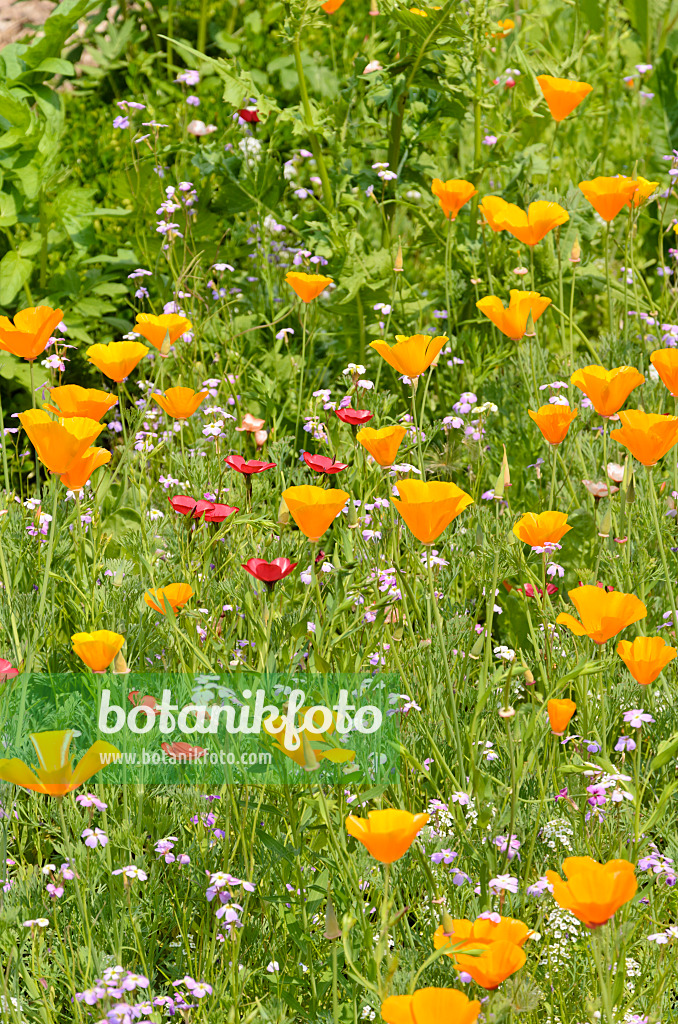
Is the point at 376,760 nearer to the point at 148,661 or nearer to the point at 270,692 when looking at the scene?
the point at 270,692

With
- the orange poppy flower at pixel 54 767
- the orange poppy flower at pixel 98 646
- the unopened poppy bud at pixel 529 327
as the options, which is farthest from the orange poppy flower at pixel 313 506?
the unopened poppy bud at pixel 529 327

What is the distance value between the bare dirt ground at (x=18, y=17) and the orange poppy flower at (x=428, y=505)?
3.88 metres

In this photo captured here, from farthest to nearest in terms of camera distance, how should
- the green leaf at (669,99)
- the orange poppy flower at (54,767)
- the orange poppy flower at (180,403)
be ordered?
the green leaf at (669,99) < the orange poppy flower at (180,403) < the orange poppy flower at (54,767)

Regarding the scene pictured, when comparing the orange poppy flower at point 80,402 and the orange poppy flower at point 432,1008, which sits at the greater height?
the orange poppy flower at point 80,402

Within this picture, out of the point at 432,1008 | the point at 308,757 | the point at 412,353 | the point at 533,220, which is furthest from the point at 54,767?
the point at 533,220

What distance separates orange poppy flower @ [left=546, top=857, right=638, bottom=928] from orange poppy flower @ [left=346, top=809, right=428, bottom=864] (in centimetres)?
19

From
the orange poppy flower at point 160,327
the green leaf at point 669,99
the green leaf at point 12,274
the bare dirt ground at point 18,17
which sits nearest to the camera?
the orange poppy flower at point 160,327

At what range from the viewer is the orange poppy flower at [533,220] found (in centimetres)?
255

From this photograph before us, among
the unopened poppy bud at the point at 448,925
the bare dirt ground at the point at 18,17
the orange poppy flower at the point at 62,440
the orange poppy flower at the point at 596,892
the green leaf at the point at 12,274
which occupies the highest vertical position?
the bare dirt ground at the point at 18,17

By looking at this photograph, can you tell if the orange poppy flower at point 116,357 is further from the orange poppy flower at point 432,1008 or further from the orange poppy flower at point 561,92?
the orange poppy flower at point 561,92

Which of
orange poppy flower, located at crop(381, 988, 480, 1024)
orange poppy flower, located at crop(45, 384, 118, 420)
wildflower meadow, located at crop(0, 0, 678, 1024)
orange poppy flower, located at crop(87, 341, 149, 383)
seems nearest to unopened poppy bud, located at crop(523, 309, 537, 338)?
wildflower meadow, located at crop(0, 0, 678, 1024)

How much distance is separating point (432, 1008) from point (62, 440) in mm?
994

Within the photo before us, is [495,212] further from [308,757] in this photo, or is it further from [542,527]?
[308,757]

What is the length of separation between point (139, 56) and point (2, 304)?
4.94 feet
